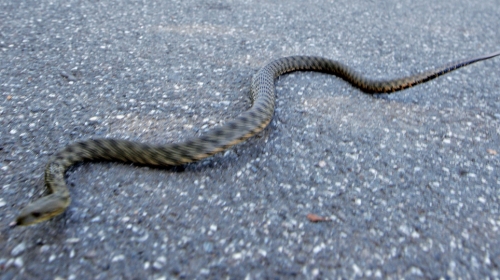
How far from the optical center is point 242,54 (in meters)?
4.79

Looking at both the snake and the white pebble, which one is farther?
the snake

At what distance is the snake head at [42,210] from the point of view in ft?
7.91

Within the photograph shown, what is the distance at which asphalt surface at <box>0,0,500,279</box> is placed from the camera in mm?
2361

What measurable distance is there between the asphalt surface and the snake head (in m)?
0.07

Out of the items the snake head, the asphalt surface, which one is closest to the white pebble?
the asphalt surface

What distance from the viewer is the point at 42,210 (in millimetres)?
2447

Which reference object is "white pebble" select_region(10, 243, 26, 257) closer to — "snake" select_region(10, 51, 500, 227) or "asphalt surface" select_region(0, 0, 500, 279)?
"asphalt surface" select_region(0, 0, 500, 279)

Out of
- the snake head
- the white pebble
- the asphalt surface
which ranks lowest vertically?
the asphalt surface

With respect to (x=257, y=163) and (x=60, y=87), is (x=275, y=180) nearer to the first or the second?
(x=257, y=163)

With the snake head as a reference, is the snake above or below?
below

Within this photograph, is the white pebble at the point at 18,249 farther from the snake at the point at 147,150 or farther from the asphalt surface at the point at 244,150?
the snake at the point at 147,150

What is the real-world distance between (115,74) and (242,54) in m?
1.40

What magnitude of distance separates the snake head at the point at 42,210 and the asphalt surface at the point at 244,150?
68 millimetres

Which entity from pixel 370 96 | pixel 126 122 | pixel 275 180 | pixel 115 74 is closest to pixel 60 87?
pixel 115 74
